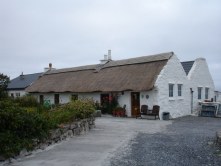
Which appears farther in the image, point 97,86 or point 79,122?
point 97,86

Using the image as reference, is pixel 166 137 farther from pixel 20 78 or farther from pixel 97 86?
pixel 20 78

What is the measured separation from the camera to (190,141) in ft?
40.8

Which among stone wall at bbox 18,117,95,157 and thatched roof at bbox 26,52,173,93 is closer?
stone wall at bbox 18,117,95,157

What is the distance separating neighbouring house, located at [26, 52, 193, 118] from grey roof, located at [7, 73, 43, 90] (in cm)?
1009

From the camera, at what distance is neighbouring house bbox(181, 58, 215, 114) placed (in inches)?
1123

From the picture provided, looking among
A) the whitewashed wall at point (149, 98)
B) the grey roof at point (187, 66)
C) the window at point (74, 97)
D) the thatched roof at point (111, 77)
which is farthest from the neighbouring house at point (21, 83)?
the whitewashed wall at point (149, 98)

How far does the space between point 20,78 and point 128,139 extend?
34.4m

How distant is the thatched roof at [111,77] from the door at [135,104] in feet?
3.38

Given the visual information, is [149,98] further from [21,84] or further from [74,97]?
[21,84]

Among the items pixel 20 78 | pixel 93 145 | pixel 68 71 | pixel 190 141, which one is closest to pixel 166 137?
pixel 190 141

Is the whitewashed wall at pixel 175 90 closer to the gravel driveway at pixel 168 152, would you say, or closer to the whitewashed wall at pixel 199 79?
the whitewashed wall at pixel 199 79

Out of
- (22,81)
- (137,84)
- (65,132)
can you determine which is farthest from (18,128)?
(22,81)

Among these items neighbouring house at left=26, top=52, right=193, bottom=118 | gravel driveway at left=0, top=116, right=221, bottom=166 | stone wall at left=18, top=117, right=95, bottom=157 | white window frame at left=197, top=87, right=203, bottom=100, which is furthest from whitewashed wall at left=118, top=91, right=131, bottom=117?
gravel driveway at left=0, top=116, right=221, bottom=166

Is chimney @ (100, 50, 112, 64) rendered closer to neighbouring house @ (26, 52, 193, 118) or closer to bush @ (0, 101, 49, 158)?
neighbouring house @ (26, 52, 193, 118)
